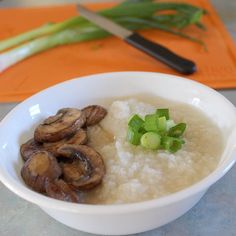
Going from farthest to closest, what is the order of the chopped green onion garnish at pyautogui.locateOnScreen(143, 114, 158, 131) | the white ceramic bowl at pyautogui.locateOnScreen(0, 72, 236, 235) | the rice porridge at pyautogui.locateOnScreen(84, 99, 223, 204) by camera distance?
the chopped green onion garnish at pyautogui.locateOnScreen(143, 114, 158, 131), the rice porridge at pyautogui.locateOnScreen(84, 99, 223, 204), the white ceramic bowl at pyautogui.locateOnScreen(0, 72, 236, 235)

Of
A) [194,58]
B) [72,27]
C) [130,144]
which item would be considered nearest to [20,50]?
[72,27]

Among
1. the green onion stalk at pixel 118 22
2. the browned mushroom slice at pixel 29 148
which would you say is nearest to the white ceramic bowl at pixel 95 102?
the browned mushroom slice at pixel 29 148

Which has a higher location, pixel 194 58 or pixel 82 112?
pixel 82 112

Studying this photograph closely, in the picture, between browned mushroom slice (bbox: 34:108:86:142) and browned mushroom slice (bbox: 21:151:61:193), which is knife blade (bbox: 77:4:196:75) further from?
browned mushroom slice (bbox: 21:151:61:193)

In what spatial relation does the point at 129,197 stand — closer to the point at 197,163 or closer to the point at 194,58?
the point at 197,163

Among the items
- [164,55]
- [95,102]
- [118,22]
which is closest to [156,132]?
[95,102]

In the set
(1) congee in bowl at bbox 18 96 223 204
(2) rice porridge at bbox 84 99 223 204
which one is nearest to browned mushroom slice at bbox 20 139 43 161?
(1) congee in bowl at bbox 18 96 223 204

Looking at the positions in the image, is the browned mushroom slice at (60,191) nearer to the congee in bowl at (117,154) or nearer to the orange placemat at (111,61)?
the congee in bowl at (117,154)
